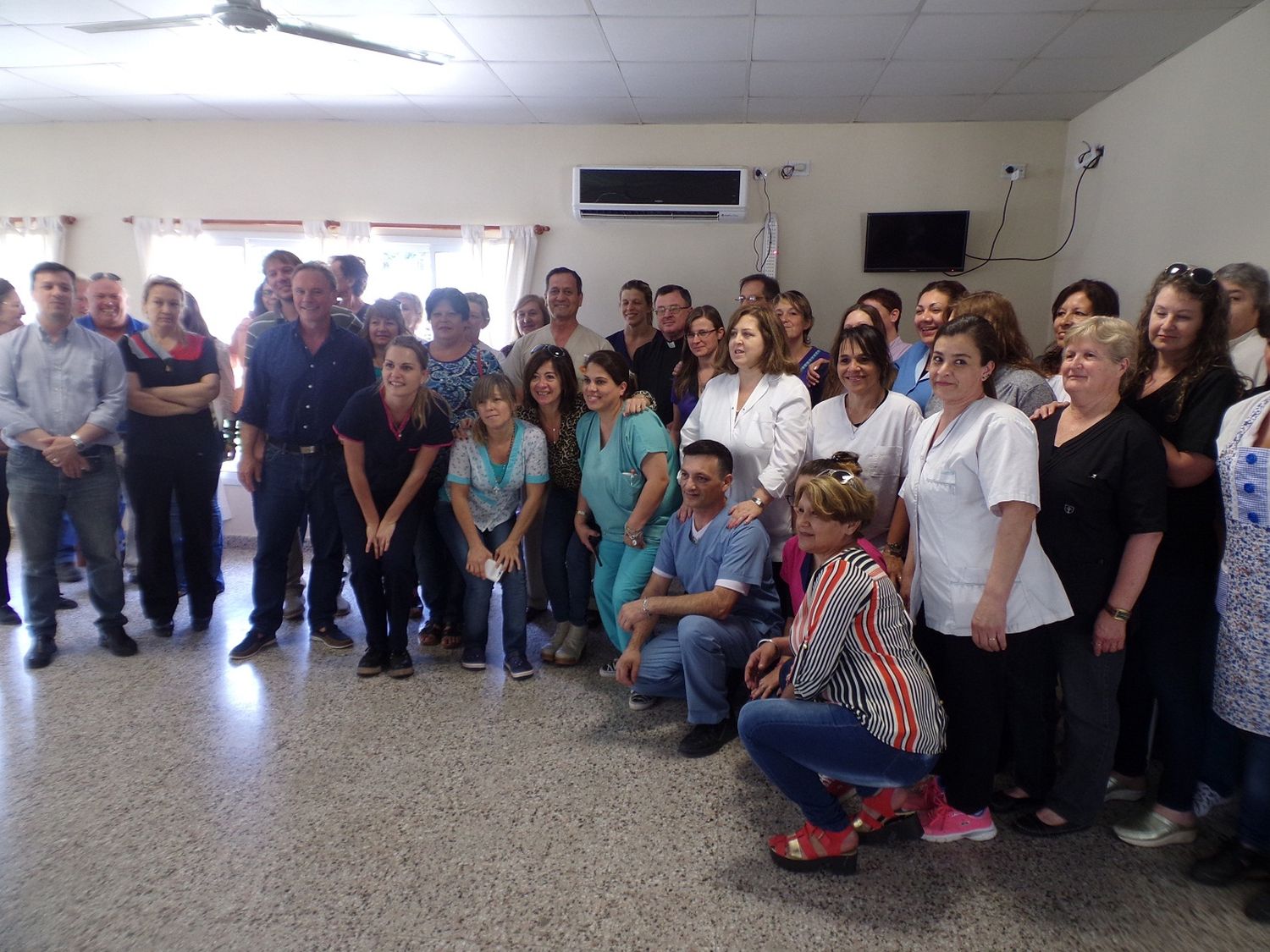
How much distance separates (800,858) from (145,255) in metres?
5.69

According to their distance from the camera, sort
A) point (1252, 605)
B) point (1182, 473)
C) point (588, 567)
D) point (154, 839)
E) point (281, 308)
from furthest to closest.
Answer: point (281, 308), point (588, 567), point (154, 839), point (1182, 473), point (1252, 605)

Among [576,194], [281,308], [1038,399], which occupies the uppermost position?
[576,194]

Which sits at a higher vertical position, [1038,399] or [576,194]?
[576,194]

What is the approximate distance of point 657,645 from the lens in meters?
2.58

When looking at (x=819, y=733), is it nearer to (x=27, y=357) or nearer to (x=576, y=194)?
(x=27, y=357)

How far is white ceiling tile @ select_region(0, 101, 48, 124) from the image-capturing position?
15.3 ft

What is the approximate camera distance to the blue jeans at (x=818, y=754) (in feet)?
5.72

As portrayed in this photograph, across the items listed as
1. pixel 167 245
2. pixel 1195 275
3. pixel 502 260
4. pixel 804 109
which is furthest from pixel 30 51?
pixel 1195 275

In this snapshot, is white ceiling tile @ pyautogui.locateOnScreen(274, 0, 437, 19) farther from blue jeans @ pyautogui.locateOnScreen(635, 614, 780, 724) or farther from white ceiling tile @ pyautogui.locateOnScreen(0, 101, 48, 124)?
blue jeans @ pyautogui.locateOnScreen(635, 614, 780, 724)

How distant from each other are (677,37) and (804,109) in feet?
4.37

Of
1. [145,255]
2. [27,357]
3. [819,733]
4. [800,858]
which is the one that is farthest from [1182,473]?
[145,255]

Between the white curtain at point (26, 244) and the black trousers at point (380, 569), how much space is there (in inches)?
157

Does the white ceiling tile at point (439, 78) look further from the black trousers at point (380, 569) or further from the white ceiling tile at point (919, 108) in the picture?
the black trousers at point (380, 569)

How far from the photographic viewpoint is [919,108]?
429 centimetres
